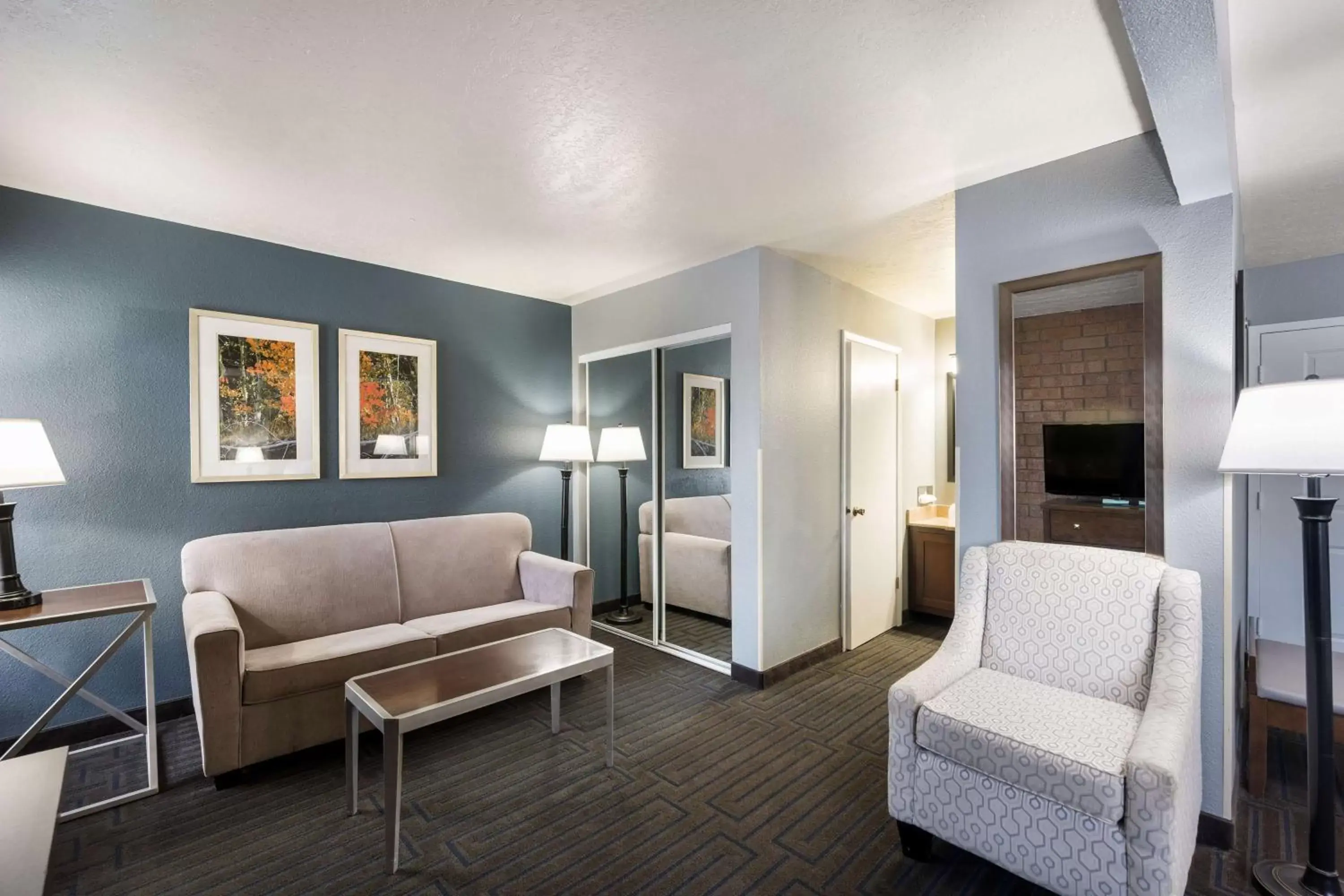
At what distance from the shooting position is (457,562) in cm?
358

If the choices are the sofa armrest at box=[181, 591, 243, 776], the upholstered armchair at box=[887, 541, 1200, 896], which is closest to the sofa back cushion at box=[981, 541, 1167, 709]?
the upholstered armchair at box=[887, 541, 1200, 896]

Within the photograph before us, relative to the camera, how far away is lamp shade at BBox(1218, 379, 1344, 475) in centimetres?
158

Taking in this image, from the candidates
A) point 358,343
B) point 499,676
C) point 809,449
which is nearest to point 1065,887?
point 499,676

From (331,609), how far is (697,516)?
2124 mm

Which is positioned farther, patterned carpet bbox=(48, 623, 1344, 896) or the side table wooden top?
the side table wooden top

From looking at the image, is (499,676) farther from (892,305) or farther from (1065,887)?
(892,305)

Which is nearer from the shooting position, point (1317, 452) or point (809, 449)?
point (1317, 452)

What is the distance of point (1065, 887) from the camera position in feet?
5.31

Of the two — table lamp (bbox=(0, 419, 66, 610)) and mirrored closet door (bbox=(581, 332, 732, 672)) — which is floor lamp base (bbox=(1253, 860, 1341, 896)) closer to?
mirrored closet door (bbox=(581, 332, 732, 672))

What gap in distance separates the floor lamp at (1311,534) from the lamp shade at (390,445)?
395cm

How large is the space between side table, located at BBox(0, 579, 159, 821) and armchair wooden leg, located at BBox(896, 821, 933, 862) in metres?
2.81

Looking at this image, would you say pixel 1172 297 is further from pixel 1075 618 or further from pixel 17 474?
pixel 17 474

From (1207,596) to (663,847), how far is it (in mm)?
2076

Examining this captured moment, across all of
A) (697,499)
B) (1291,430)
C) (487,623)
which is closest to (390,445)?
(487,623)
